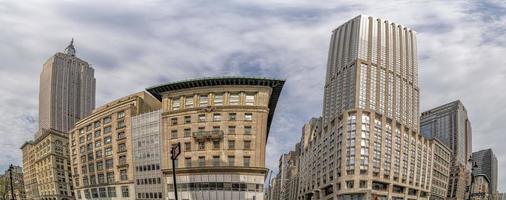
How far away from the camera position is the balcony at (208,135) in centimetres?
8281

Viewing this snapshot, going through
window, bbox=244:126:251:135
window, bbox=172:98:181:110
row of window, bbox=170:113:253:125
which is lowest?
window, bbox=244:126:251:135

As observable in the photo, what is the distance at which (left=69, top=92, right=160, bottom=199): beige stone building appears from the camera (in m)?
96.4

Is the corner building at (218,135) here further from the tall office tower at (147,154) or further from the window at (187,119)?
the tall office tower at (147,154)

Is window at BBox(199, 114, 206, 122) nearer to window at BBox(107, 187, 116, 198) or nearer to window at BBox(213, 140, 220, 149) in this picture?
window at BBox(213, 140, 220, 149)

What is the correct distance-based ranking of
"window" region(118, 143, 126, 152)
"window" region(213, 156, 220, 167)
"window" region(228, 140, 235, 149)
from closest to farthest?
"window" region(213, 156, 220, 167) < "window" region(228, 140, 235, 149) < "window" region(118, 143, 126, 152)

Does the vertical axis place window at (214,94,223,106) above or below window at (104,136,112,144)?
above

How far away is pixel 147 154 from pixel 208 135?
56.1 ft

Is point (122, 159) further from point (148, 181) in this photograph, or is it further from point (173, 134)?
point (173, 134)

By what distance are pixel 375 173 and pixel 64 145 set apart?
365 ft

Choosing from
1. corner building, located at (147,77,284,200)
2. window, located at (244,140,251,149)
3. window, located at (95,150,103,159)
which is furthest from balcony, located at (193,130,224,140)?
window, located at (95,150,103,159)

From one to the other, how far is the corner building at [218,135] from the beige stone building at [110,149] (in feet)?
39.1

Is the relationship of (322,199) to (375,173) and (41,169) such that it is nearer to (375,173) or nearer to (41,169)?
(375,173)

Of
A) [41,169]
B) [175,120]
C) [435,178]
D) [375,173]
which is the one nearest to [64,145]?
[41,169]

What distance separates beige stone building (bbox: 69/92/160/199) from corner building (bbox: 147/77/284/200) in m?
11.9
